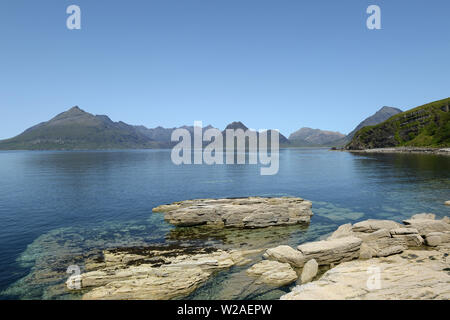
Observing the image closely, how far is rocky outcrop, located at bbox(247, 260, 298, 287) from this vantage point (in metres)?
21.1

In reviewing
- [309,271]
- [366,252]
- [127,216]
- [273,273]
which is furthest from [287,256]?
[127,216]

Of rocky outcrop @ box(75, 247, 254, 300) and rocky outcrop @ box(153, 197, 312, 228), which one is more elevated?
rocky outcrop @ box(153, 197, 312, 228)

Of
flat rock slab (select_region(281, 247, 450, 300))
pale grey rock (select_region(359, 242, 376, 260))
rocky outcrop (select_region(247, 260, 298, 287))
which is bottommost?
rocky outcrop (select_region(247, 260, 298, 287))

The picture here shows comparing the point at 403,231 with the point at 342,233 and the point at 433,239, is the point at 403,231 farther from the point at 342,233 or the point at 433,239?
the point at 342,233

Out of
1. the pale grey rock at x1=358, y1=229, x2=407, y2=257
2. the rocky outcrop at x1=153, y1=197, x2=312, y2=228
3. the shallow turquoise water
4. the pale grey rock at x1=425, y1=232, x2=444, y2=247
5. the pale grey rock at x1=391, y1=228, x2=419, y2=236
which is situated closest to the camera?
the shallow turquoise water

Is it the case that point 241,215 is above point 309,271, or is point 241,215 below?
above

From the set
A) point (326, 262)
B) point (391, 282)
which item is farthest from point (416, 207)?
point (391, 282)

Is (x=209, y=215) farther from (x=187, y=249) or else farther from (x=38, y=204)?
(x=38, y=204)

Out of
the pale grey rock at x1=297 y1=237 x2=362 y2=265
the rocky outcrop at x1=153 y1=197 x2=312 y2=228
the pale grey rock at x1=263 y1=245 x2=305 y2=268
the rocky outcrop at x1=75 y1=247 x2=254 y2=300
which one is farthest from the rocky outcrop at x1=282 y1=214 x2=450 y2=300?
the rocky outcrop at x1=75 y1=247 x2=254 y2=300

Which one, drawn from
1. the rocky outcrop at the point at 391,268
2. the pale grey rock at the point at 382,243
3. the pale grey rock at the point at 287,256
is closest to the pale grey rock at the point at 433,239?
the rocky outcrop at the point at 391,268

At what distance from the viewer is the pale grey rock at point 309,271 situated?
21.2m

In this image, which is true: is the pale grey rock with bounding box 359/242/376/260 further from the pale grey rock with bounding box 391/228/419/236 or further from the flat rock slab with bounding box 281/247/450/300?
the pale grey rock with bounding box 391/228/419/236

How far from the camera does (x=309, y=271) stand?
21.8 metres

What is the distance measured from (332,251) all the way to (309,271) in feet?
13.2
